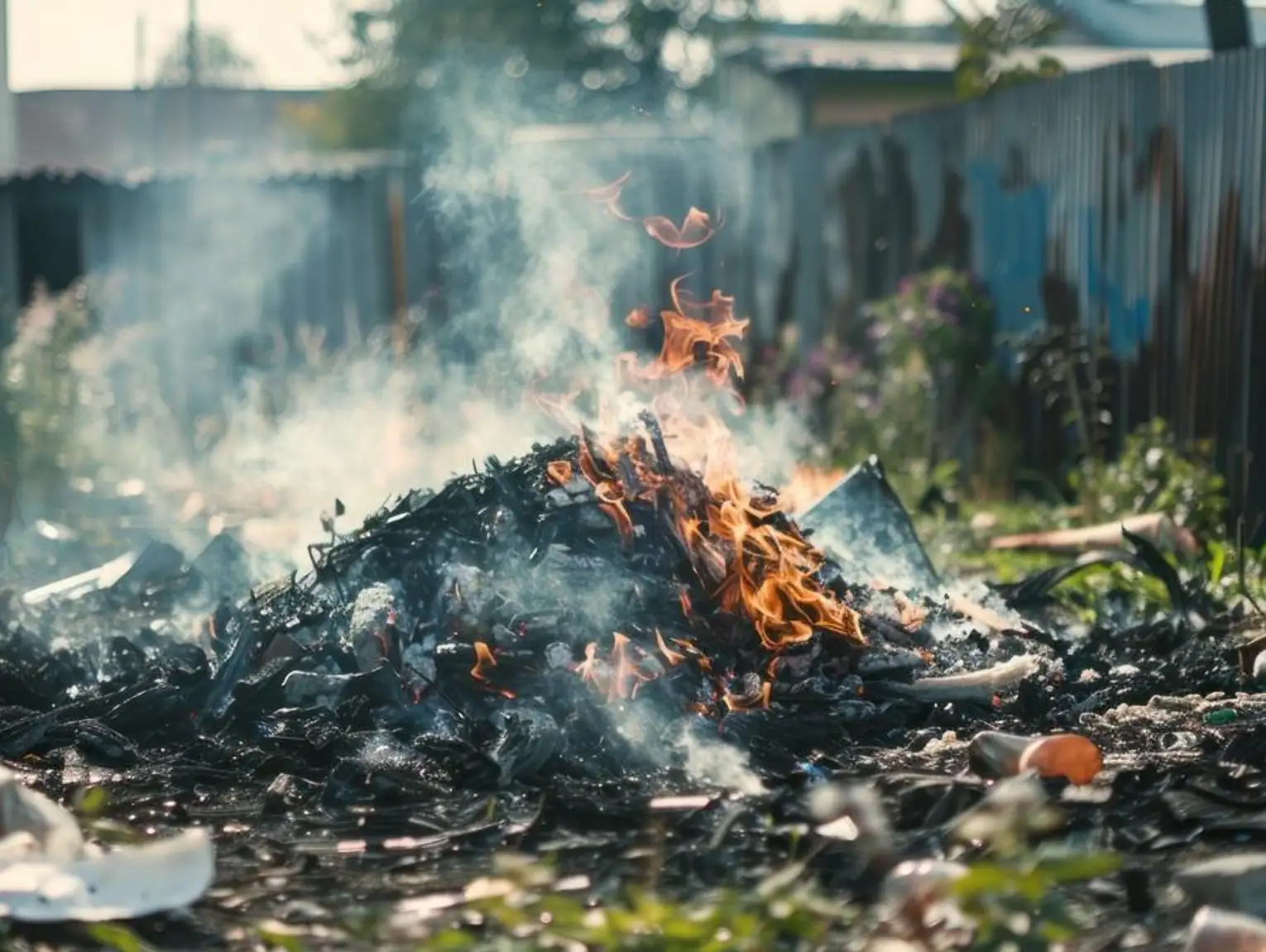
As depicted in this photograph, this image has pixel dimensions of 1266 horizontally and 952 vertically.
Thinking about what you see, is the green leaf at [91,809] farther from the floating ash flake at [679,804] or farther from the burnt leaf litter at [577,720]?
the floating ash flake at [679,804]

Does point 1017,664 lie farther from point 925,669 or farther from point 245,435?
point 245,435

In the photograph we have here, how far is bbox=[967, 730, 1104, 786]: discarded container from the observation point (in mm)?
5152

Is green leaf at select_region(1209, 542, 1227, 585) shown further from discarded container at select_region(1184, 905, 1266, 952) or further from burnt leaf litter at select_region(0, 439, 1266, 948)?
discarded container at select_region(1184, 905, 1266, 952)

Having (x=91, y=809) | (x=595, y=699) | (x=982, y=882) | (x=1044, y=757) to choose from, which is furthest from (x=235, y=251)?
(x=982, y=882)

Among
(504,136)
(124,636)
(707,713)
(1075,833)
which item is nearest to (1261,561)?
(707,713)

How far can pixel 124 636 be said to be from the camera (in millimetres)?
7660

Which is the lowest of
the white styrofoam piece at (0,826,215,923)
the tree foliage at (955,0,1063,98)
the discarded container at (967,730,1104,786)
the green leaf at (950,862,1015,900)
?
the discarded container at (967,730,1104,786)

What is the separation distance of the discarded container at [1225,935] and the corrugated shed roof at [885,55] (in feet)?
61.5

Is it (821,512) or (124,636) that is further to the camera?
(821,512)

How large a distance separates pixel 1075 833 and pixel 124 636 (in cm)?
443

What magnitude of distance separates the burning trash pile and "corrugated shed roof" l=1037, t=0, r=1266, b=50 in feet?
71.1

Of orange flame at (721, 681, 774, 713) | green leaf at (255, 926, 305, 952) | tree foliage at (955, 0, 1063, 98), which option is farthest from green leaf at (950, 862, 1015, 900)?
tree foliage at (955, 0, 1063, 98)

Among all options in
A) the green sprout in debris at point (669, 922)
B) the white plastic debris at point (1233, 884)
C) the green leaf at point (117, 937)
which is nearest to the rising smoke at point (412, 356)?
the green leaf at point (117, 937)

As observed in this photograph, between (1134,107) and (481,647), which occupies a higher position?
(1134,107)
